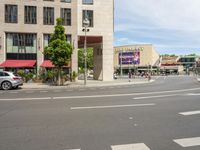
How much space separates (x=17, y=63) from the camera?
1743 inches

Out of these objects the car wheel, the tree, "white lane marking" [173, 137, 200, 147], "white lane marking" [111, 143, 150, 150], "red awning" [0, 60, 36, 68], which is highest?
the tree

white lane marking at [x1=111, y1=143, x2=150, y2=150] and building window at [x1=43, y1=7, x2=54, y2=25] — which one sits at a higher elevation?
building window at [x1=43, y1=7, x2=54, y2=25]

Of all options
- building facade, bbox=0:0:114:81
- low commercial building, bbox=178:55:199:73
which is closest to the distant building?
low commercial building, bbox=178:55:199:73

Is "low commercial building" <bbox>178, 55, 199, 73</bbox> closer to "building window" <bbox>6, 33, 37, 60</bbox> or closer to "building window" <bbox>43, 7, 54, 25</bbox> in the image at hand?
"building window" <bbox>43, 7, 54, 25</bbox>

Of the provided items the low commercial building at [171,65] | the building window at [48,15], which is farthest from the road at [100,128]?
the low commercial building at [171,65]

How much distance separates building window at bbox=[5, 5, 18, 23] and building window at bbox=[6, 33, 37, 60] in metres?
1.91

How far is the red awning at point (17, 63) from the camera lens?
143 ft

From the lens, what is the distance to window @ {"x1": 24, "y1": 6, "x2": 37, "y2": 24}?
45.2 meters

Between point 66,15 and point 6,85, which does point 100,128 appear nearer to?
point 6,85

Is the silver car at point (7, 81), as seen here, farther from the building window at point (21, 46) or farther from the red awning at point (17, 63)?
the building window at point (21, 46)

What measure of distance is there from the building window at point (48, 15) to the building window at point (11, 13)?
393 centimetres

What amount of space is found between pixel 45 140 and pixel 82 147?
Answer: 1048 millimetres

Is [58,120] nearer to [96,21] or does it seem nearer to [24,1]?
[24,1]

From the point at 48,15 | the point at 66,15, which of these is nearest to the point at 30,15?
the point at 48,15
